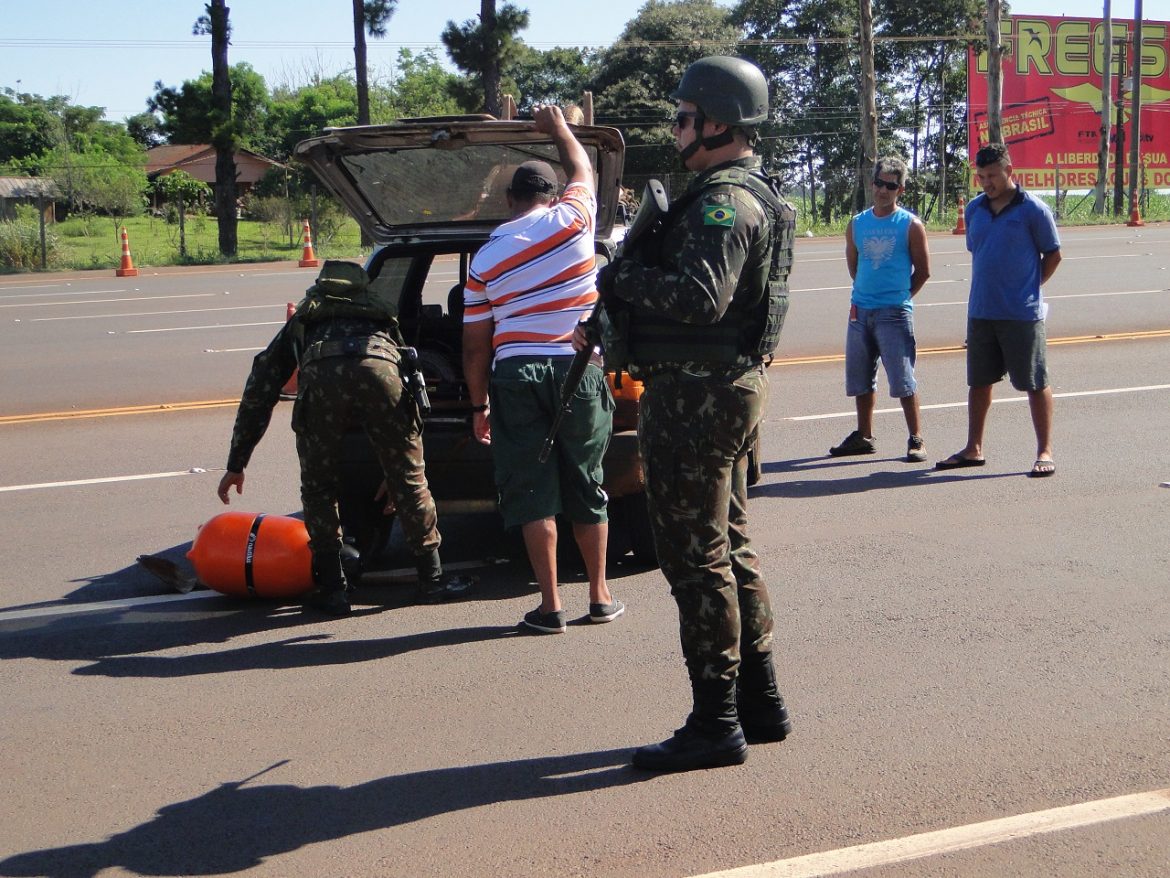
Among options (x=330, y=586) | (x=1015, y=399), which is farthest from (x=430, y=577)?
(x=1015, y=399)

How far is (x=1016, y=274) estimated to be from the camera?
7469 millimetres

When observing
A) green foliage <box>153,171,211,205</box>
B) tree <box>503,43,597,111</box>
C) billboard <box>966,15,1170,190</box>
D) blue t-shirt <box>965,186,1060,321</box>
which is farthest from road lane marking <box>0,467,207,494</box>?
tree <box>503,43,597,111</box>

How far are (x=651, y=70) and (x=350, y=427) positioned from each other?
147 feet

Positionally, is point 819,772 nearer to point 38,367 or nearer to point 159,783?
point 159,783

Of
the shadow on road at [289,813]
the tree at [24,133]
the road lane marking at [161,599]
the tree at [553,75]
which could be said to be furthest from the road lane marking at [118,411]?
the tree at [24,133]

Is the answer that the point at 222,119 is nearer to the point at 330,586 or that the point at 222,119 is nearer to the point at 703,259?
the point at 330,586

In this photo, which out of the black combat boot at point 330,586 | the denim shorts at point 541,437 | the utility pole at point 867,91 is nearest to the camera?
the denim shorts at point 541,437

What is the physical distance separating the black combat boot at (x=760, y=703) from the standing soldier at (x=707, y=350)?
0.14m

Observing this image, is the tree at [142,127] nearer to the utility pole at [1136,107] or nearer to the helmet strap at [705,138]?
the utility pole at [1136,107]

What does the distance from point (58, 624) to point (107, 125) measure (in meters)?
80.6

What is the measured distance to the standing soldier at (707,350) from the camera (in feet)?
11.3

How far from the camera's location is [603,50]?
49.1 m

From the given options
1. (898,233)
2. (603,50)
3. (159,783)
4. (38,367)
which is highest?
(603,50)

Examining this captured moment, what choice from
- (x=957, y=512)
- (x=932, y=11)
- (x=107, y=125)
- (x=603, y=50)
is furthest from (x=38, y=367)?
(x=107, y=125)
